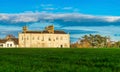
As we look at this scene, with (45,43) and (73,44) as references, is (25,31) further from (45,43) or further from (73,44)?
(73,44)

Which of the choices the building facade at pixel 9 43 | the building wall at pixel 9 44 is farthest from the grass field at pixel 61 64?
the building facade at pixel 9 43

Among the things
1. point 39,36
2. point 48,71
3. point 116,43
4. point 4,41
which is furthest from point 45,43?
point 48,71

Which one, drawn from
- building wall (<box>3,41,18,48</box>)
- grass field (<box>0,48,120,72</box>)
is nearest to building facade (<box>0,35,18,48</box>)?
building wall (<box>3,41,18,48</box>)

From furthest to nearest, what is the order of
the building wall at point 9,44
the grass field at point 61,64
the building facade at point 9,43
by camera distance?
the building facade at point 9,43 → the building wall at point 9,44 → the grass field at point 61,64

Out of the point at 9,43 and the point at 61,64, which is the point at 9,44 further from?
the point at 61,64

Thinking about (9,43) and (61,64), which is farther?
(9,43)

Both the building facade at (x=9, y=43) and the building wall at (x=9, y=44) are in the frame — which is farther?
the building facade at (x=9, y=43)

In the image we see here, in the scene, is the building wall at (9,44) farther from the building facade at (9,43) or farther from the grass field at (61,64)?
the grass field at (61,64)

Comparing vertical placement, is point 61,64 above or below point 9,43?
below

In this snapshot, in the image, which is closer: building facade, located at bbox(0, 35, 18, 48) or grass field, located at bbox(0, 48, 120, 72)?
grass field, located at bbox(0, 48, 120, 72)

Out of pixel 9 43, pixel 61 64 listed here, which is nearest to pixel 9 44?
pixel 9 43

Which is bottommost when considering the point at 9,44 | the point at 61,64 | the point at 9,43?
the point at 61,64

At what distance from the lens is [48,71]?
15.7 meters

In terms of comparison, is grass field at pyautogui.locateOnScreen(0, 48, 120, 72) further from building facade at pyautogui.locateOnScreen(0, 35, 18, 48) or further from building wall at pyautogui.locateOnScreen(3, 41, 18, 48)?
building facade at pyautogui.locateOnScreen(0, 35, 18, 48)
